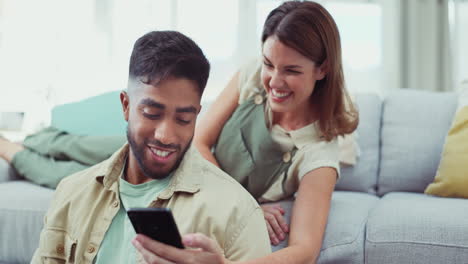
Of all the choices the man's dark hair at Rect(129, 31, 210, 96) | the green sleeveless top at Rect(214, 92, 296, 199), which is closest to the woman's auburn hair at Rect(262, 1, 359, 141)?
the green sleeveless top at Rect(214, 92, 296, 199)

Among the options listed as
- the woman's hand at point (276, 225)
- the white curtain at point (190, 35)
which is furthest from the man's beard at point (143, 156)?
the white curtain at point (190, 35)

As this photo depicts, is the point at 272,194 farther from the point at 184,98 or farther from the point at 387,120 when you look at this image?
the point at 387,120

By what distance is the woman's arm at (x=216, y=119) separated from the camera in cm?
171

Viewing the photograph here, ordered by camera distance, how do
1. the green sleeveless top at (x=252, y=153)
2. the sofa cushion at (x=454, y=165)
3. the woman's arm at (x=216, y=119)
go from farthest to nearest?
1. the sofa cushion at (x=454, y=165)
2. the woman's arm at (x=216, y=119)
3. the green sleeveless top at (x=252, y=153)

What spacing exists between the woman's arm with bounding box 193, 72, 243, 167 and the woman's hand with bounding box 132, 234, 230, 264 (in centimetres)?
70

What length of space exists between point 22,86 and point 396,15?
217 cm

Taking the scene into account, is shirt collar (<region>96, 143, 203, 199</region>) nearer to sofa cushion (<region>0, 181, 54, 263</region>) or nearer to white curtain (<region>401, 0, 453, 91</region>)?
sofa cushion (<region>0, 181, 54, 263</region>)

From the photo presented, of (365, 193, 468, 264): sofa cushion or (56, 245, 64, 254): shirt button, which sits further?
(365, 193, 468, 264): sofa cushion

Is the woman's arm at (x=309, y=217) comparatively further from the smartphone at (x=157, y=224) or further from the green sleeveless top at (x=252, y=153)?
the smartphone at (x=157, y=224)

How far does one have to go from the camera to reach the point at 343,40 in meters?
3.25

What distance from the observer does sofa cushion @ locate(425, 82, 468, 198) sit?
1808 mm

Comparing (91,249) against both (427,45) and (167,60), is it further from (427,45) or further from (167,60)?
(427,45)

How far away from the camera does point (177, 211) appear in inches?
45.9

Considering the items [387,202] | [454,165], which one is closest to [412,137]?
[454,165]
